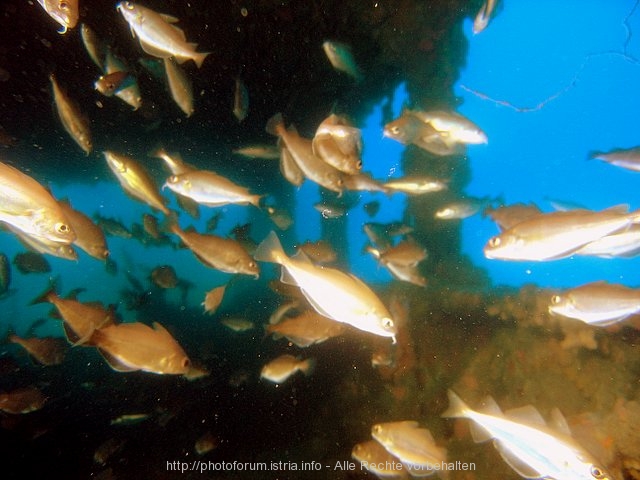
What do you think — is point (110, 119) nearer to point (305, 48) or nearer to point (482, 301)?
point (305, 48)

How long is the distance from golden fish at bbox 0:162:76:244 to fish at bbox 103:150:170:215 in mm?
1667

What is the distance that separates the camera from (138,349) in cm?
352

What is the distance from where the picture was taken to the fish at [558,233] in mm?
2652

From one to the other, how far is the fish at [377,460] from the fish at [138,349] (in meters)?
2.49

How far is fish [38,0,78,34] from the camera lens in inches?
106

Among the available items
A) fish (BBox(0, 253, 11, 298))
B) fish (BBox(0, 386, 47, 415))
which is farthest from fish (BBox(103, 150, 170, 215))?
fish (BBox(0, 386, 47, 415))

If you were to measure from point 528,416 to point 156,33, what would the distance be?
206 inches

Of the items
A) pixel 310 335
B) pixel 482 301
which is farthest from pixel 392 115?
pixel 310 335

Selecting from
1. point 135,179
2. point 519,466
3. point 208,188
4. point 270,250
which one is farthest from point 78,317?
point 519,466

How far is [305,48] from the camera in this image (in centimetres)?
945

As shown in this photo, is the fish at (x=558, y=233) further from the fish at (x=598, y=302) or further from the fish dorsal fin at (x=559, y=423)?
the fish dorsal fin at (x=559, y=423)

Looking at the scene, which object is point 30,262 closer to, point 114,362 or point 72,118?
point 72,118

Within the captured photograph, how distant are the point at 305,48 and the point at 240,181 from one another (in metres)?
12.9

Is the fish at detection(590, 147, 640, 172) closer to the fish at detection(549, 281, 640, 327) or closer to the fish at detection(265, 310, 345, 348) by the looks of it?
the fish at detection(549, 281, 640, 327)
